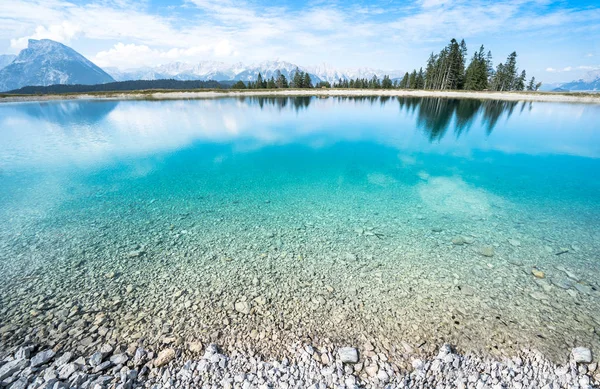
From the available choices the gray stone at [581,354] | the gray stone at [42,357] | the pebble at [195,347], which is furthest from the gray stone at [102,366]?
the gray stone at [581,354]

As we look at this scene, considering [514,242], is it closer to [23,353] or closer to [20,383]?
[20,383]

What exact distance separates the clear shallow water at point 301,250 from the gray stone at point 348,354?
0.35 metres

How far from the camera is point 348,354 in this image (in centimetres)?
535

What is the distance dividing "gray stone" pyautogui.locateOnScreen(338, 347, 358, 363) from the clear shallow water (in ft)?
1.14

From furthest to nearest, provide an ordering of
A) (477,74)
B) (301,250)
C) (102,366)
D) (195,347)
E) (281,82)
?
(281,82) < (477,74) < (301,250) < (195,347) < (102,366)

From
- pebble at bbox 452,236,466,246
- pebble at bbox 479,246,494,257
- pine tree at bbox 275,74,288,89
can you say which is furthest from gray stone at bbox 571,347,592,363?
pine tree at bbox 275,74,288,89

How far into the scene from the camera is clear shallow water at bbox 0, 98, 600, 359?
621cm

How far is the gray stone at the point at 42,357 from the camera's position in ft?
16.8

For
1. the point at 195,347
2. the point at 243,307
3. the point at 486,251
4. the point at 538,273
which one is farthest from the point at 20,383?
the point at 538,273

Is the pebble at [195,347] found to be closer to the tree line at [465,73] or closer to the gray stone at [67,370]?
the gray stone at [67,370]

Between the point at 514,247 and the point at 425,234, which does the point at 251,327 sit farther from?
the point at 514,247

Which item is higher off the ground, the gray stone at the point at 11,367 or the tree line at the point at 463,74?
the tree line at the point at 463,74

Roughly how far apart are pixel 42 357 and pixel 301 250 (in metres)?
7.04

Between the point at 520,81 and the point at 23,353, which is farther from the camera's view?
Answer: the point at 520,81
